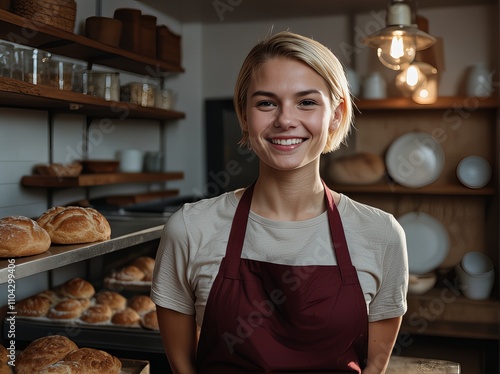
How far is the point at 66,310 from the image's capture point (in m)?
2.29

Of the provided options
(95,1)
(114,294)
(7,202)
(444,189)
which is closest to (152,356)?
(114,294)

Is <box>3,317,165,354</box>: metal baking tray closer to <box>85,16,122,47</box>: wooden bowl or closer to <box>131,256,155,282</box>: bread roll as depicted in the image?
<box>131,256,155,282</box>: bread roll

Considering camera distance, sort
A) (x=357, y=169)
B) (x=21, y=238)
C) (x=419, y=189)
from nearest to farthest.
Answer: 1. (x=21, y=238)
2. (x=419, y=189)
3. (x=357, y=169)

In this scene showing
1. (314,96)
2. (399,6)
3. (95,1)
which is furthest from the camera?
(95,1)

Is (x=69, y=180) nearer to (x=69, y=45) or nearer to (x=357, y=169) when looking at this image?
(x=69, y=45)

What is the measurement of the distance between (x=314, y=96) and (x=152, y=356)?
4.36 feet

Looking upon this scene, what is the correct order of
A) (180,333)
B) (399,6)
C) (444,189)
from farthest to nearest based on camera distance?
1. (444,189)
2. (399,6)
3. (180,333)

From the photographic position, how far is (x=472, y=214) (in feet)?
11.8

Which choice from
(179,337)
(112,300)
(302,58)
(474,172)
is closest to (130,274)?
(112,300)

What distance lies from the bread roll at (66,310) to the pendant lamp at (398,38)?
1.48 meters

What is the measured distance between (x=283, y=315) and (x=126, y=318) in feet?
3.60

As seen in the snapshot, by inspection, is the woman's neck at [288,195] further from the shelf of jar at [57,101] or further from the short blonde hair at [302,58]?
the shelf of jar at [57,101]

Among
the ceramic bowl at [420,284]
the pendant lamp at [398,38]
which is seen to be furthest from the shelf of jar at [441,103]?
the pendant lamp at [398,38]

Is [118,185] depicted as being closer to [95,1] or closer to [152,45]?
[152,45]
